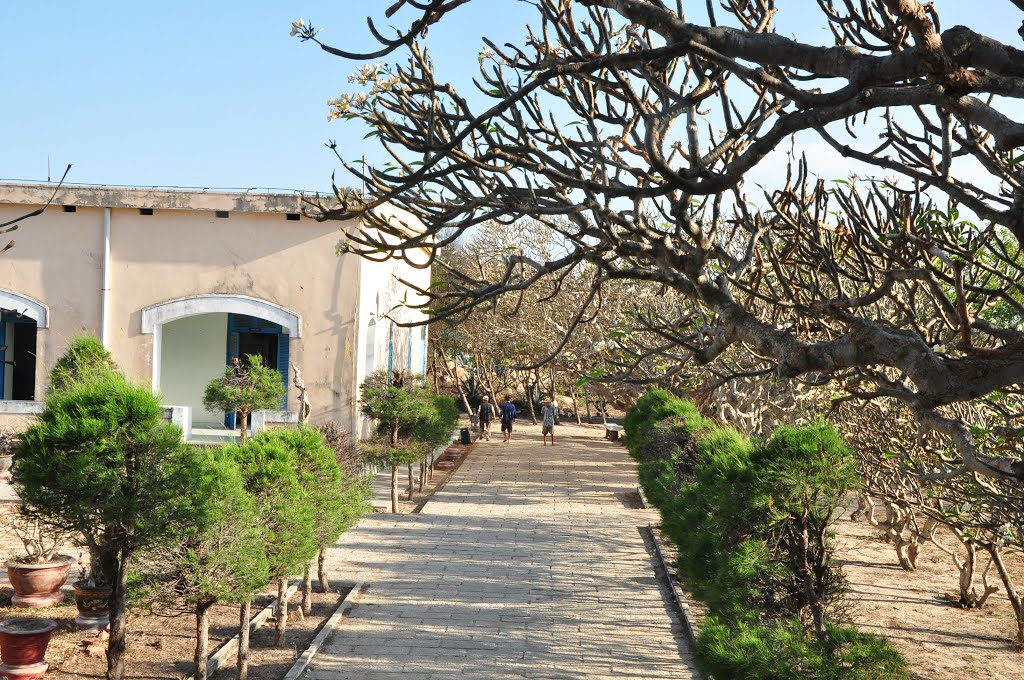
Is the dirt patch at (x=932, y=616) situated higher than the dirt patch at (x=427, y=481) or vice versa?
the dirt patch at (x=427, y=481)

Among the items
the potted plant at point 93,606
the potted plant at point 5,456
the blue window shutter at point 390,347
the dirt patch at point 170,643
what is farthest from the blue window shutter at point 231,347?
the potted plant at point 93,606

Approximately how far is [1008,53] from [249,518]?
6.92 metres

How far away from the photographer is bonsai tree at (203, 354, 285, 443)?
56.5 ft

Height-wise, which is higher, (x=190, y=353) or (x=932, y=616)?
(x=190, y=353)

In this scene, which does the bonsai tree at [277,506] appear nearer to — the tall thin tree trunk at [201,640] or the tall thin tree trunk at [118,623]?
the tall thin tree trunk at [201,640]

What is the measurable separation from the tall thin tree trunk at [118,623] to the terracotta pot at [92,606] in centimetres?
215

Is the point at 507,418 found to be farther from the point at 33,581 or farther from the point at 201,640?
the point at 201,640

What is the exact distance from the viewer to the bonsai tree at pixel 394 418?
17094 mm

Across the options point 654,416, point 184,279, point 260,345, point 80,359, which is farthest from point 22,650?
point 260,345

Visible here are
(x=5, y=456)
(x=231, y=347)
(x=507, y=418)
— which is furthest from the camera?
(x=507, y=418)

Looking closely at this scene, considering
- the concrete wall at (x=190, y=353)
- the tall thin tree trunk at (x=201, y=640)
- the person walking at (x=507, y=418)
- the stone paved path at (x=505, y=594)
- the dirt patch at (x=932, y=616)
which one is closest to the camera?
the tall thin tree trunk at (x=201, y=640)

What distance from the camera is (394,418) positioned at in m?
17.2

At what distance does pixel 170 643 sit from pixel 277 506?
2.11m

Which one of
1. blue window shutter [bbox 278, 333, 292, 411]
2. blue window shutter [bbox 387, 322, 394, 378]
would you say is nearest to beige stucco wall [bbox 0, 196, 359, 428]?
blue window shutter [bbox 278, 333, 292, 411]
